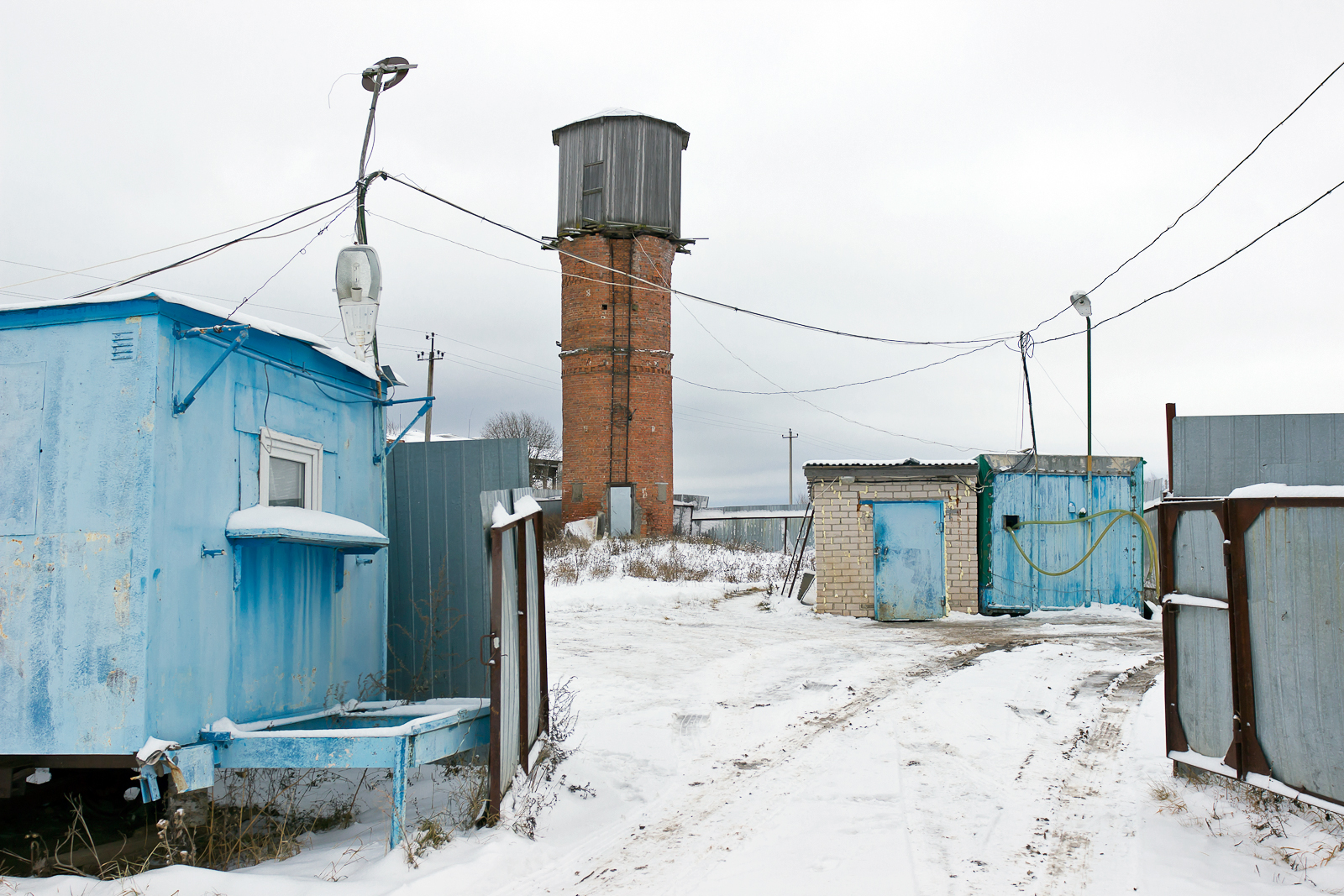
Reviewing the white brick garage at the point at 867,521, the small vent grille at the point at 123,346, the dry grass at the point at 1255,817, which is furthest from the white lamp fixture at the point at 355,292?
the white brick garage at the point at 867,521

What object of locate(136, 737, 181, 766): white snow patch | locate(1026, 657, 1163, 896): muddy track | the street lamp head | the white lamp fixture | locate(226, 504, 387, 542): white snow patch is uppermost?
the street lamp head

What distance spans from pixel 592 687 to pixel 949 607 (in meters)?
9.04

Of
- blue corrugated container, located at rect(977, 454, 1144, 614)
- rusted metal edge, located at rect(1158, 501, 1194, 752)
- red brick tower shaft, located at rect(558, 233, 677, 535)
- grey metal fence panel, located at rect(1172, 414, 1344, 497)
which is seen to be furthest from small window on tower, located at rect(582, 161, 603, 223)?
rusted metal edge, located at rect(1158, 501, 1194, 752)

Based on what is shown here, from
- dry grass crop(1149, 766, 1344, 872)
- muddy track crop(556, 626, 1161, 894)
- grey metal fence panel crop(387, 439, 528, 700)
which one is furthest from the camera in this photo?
grey metal fence panel crop(387, 439, 528, 700)

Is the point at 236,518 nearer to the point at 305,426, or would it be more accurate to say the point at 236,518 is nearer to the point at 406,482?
the point at 305,426

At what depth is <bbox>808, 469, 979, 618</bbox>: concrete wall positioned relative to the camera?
628 inches

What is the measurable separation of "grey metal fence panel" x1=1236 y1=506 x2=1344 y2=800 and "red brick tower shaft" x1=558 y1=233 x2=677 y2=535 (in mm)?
20747

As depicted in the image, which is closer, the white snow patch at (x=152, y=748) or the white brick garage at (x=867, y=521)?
the white snow patch at (x=152, y=748)

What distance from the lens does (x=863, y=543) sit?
16.0 meters

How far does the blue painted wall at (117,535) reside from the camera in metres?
4.67

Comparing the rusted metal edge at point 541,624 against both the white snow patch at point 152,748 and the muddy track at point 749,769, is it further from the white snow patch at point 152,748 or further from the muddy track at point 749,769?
the white snow patch at point 152,748

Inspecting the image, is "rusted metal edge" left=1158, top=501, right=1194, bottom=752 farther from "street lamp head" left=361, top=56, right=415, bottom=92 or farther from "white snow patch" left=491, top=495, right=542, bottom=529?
"street lamp head" left=361, top=56, right=415, bottom=92

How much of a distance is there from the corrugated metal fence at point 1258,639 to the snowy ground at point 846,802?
36 centimetres

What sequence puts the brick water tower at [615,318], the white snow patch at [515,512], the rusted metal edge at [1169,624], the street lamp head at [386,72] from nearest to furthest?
the white snow patch at [515,512] → the rusted metal edge at [1169,624] → the street lamp head at [386,72] → the brick water tower at [615,318]
